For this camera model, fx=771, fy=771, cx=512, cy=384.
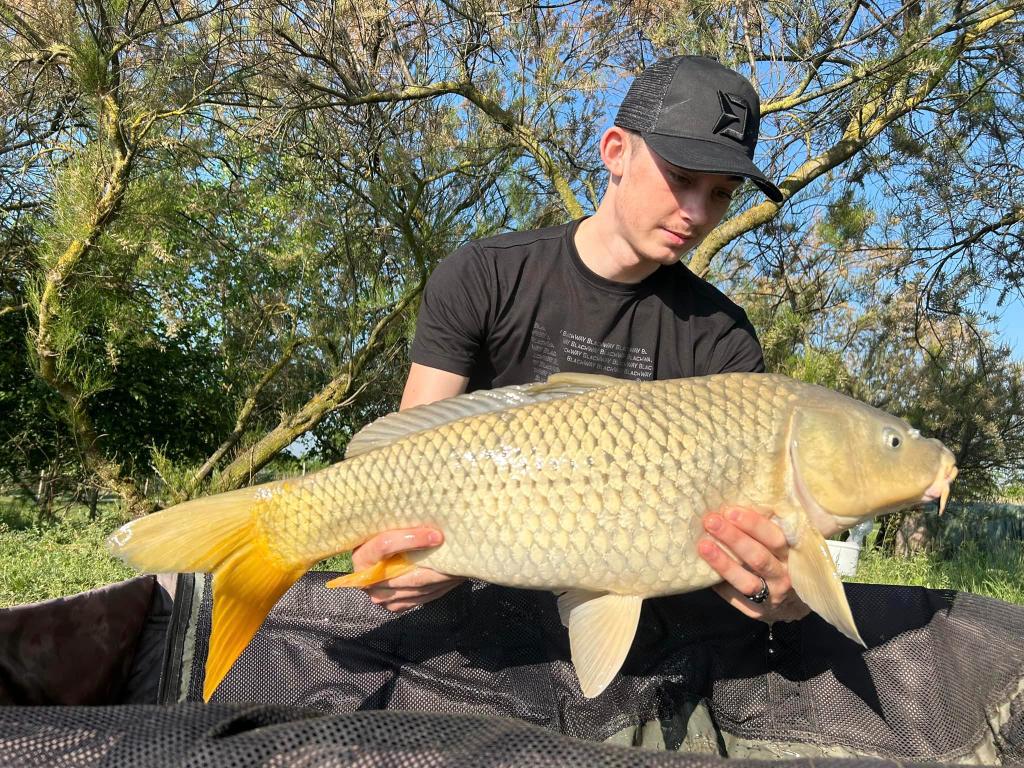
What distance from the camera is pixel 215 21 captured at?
10.3 ft

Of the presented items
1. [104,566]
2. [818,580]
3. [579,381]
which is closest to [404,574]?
[579,381]

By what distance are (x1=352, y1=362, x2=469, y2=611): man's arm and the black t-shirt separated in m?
0.03

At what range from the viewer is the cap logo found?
151 centimetres

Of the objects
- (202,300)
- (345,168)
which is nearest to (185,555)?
(345,168)

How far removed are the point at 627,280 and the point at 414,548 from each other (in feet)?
2.73

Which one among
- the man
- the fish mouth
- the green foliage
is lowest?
the green foliage

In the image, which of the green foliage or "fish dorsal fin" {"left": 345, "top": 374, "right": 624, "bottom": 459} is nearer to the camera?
"fish dorsal fin" {"left": 345, "top": 374, "right": 624, "bottom": 459}

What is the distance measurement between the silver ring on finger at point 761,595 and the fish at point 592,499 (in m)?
0.07

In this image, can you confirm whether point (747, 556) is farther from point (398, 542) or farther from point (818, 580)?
point (398, 542)

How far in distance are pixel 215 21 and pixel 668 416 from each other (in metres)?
2.86

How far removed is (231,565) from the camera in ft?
4.07

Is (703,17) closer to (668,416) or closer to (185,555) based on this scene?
(668,416)

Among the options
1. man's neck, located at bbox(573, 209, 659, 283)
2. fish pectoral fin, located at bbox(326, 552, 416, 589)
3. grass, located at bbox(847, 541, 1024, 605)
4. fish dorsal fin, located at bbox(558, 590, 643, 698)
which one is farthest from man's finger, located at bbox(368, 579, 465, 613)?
grass, located at bbox(847, 541, 1024, 605)

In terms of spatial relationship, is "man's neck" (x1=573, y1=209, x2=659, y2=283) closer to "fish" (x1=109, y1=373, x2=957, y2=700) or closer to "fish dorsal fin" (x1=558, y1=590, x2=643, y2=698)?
"fish" (x1=109, y1=373, x2=957, y2=700)
